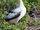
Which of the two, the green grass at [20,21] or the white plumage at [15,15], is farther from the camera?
the white plumage at [15,15]

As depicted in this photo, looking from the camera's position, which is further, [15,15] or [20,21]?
[20,21]

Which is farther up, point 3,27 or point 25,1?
point 25,1

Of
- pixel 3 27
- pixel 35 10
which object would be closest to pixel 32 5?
pixel 35 10

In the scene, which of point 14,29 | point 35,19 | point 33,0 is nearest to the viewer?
point 14,29

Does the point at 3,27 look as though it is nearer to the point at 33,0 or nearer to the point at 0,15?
the point at 0,15

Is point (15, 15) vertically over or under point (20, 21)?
over

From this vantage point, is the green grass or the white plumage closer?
the green grass

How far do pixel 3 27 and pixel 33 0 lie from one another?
2.34 metres

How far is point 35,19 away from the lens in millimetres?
6172

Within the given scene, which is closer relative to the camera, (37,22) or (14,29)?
(14,29)

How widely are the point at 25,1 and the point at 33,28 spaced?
1338 mm

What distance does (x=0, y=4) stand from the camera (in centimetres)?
668

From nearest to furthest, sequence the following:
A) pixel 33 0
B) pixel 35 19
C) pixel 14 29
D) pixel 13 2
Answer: pixel 14 29
pixel 35 19
pixel 13 2
pixel 33 0

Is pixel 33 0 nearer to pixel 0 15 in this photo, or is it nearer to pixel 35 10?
pixel 35 10
